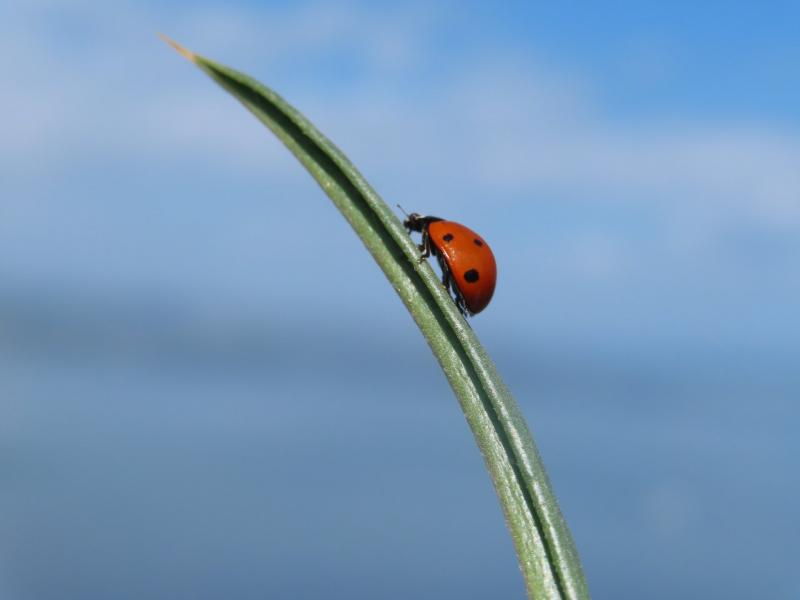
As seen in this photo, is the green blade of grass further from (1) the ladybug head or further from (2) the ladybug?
(1) the ladybug head

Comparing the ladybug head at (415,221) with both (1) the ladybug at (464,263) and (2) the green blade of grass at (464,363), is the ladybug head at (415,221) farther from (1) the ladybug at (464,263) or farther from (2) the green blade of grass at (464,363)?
(2) the green blade of grass at (464,363)

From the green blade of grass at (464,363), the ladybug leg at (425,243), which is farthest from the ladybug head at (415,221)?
the green blade of grass at (464,363)

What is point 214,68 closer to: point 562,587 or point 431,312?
point 431,312

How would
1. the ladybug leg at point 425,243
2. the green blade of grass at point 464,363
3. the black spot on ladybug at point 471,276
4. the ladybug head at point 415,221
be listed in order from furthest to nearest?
the ladybug head at point 415,221 < the ladybug leg at point 425,243 < the black spot on ladybug at point 471,276 < the green blade of grass at point 464,363

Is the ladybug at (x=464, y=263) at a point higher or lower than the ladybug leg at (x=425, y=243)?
lower

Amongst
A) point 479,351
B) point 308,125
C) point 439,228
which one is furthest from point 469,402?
point 439,228

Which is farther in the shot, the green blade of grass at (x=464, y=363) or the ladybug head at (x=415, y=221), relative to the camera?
the ladybug head at (x=415, y=221)
